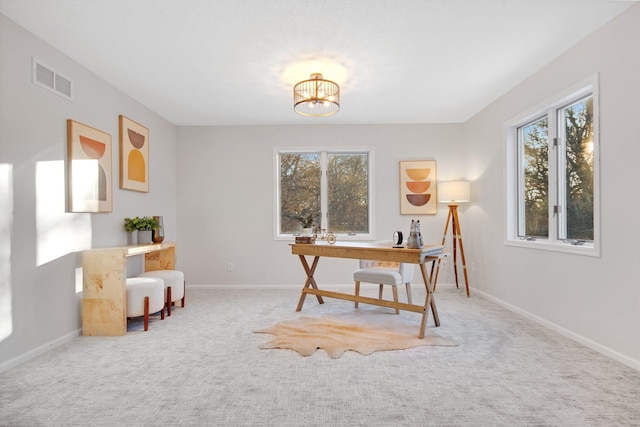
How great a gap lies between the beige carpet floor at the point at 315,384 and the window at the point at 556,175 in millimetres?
1002

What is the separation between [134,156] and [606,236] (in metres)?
4.77

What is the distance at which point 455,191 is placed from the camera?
15.6 ft

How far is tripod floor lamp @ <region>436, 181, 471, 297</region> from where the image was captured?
188 inches

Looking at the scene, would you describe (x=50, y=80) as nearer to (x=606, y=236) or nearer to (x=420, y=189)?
(x=420, y=189)

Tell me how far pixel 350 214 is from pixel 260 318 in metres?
2.32

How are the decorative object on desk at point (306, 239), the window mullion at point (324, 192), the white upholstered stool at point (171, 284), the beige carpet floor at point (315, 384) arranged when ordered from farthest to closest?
the window mullion at point (324, 192)
the decorative object on desk at point (306, 239)
the white upholstered stool at point (171, 284)
the beige carpet floor at point (315, 384)

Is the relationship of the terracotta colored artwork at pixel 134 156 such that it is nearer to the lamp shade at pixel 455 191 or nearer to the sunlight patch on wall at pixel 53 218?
the sunlight patch on wall at pixel 53 218

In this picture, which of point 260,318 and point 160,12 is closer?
point 160,12

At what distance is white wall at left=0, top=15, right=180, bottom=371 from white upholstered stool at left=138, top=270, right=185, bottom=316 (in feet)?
2.11

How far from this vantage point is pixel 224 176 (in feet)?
17.4

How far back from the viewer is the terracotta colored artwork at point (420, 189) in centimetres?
521

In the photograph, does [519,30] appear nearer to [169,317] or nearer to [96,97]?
[96,97]

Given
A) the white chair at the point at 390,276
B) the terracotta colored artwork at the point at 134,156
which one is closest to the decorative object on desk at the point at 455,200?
the white chair at the point at 390,276

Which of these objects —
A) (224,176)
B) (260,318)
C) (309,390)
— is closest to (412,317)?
(260,318)
